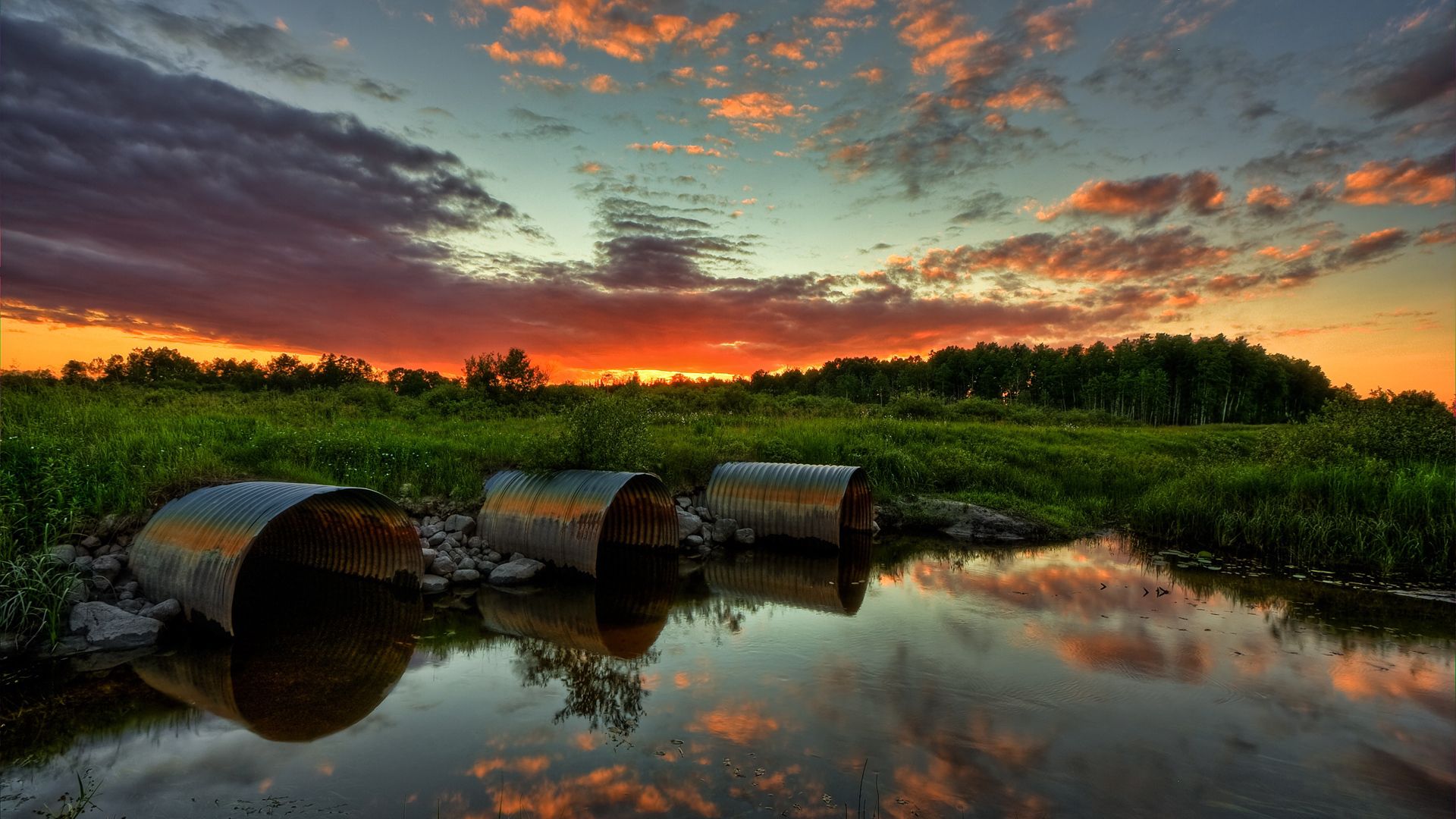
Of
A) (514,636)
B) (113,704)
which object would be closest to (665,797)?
(514,636)

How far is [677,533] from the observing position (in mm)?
14055

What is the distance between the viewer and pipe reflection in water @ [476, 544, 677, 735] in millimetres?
6992

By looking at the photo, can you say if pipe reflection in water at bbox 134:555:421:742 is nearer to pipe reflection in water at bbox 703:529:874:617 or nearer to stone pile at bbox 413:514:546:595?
stone pile at bbox 413:514:546:595

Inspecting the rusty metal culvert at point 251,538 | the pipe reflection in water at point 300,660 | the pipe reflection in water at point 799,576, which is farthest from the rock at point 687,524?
the pipe reflection in water at point 300,660

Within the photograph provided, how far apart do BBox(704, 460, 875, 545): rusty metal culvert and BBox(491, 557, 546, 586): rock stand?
5162 millimetres

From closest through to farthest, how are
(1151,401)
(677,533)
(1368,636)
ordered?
(1368,636) → (677,533) → (1151,401)

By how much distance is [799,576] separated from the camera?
41.7 ft

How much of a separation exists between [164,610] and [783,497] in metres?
10.6

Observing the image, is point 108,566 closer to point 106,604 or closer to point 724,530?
point 106,604

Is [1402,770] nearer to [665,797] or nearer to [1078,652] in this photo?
[1078,652]

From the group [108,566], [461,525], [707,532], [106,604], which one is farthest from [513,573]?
[108,566]

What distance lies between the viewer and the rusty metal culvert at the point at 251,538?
8.23m

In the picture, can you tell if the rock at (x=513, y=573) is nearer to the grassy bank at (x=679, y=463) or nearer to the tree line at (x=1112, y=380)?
the grassy bank at (x=679, y=463)

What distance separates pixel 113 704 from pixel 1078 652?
10.9 meters
